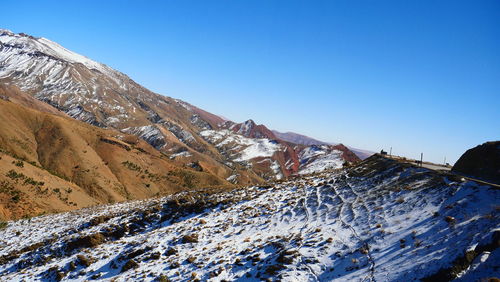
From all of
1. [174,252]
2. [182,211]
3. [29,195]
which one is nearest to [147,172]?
[29,195]

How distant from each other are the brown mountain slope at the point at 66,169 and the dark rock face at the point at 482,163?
170ft

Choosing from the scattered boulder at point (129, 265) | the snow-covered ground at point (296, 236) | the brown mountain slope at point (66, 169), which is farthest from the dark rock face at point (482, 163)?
the brown mountain slope at point (66, 169)

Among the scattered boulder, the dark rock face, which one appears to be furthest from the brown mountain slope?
the dark rock face

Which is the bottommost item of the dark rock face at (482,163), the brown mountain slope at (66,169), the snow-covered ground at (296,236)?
the brown mountain slope at (66,169)

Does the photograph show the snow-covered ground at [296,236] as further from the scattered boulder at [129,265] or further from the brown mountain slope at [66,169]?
the brown mountain slope at [66,169]

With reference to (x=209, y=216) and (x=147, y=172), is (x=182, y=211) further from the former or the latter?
(x=147, y=172)

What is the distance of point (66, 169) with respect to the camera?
72.6 meters

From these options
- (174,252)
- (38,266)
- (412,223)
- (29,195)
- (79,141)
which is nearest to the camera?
(412,223)

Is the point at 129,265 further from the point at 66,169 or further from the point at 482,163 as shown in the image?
the point at 66,169

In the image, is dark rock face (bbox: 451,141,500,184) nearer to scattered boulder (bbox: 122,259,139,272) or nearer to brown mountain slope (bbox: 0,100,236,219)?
scattered boulder (bbox: 122,259,139,272)

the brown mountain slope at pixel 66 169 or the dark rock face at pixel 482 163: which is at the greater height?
the dark rock face at pixel 482 163

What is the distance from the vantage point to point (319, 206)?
1909 cm

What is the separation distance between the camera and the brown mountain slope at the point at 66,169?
48.9 metres

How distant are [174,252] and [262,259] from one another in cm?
552
